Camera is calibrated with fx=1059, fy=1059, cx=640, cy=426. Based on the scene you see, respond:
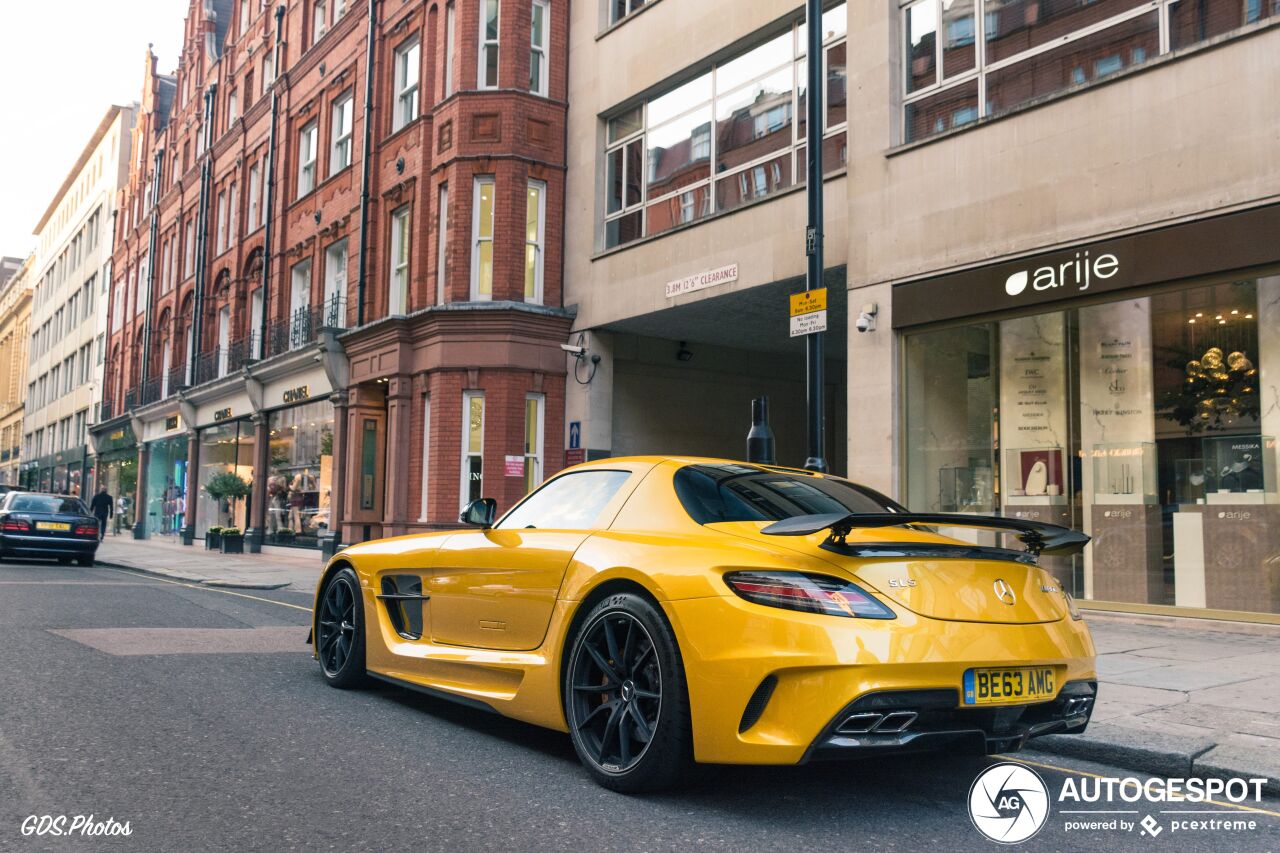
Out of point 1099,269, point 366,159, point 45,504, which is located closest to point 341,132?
point 366,159

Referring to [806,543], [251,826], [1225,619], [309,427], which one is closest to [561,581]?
[806,543]

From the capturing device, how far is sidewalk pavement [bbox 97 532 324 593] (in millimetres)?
15758

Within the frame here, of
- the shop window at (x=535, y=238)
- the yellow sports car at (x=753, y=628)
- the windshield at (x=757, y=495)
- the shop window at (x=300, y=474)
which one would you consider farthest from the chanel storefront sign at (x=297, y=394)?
the windshield at (x=757, y=495)

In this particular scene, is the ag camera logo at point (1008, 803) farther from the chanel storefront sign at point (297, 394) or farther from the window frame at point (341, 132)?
the window frame at point (341, 132)

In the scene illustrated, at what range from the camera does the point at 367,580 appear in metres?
5.95

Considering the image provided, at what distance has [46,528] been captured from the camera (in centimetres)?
1945

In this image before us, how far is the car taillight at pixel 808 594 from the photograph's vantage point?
3.53 meters

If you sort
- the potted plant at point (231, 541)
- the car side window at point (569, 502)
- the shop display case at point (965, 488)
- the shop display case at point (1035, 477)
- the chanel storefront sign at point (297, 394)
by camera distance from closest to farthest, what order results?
the car side window at point (569, 502) < the shop display case at point (1035, 477) < the shop display case at point (965, 488) < the chanel storefront sign at point (297, 394) < the potted plant at point (231, 541)

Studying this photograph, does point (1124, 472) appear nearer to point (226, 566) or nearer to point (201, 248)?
point (226, 566)

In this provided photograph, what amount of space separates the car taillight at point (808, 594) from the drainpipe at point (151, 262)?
38.1m

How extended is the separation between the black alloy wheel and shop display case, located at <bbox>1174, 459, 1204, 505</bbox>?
7603 mm

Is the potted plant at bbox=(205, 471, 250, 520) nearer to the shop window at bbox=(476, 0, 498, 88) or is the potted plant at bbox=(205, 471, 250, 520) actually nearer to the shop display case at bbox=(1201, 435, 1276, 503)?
the shop window at bbox=(476, 0, 498, 88)

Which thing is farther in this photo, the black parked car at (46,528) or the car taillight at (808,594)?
the black parked car at (46,528)

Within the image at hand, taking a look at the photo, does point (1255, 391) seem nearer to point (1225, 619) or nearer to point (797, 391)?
point (1225, 619)
